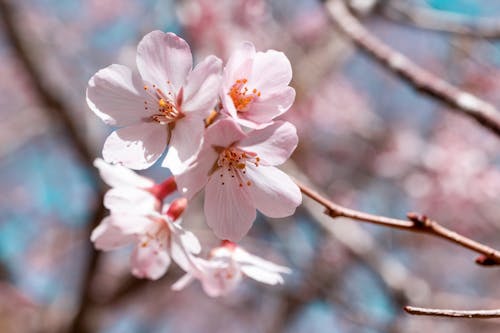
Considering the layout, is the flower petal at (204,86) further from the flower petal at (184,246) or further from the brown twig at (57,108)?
the brown twig at (57,108)

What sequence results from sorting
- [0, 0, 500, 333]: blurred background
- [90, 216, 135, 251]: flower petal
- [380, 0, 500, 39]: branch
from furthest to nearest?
[0, 0, 500, 333]: blurred background → [380, 0, 500, 39]: branch → [90, 216, 135, 251]: flower petal

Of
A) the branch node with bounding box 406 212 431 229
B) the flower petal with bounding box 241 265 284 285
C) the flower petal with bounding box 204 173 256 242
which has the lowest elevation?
the flower petal with bounding box 241 265 284 285

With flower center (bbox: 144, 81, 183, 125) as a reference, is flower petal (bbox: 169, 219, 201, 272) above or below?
below

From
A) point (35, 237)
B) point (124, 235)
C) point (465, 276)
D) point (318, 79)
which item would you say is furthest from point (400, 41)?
point (124, 235)

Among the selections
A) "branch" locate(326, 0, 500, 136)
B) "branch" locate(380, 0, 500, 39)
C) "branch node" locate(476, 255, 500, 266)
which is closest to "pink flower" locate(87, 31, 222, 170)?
"branch node" locate(476, 255, 500, 266)

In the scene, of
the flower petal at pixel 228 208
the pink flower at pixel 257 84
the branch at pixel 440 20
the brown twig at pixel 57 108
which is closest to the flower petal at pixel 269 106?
the pink flower at pixel 257 84

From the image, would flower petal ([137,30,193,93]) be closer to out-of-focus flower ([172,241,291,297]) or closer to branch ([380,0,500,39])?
out-of-focus flower ([172,241,291,297])

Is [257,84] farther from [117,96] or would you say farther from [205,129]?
[117,96]
